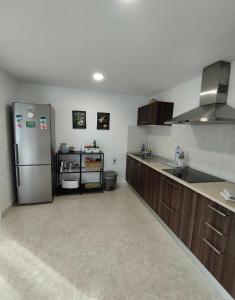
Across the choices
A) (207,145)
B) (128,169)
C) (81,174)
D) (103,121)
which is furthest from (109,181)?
(207,145)

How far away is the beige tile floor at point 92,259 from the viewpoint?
1.51m

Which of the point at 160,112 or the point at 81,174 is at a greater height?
the point at 160,112

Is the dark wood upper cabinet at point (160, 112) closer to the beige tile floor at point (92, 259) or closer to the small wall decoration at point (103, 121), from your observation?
the small wall decoration at point (103, 121)

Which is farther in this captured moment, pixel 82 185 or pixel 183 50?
pixel 82 185

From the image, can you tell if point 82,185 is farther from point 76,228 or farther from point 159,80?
point 159,80

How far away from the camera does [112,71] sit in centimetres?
251

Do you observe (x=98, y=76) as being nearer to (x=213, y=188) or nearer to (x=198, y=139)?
(x=198, y=139)

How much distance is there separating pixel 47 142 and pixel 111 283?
233 cm

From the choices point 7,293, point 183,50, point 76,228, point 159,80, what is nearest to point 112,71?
point 159,80

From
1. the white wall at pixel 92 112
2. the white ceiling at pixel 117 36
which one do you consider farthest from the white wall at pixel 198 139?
the white wall at pixel 92 112

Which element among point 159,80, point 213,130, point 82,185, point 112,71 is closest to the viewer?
point 213,130

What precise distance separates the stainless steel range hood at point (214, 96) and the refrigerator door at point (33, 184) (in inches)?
100

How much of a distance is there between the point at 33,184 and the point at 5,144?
0.84m

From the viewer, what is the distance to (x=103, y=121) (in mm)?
3982
